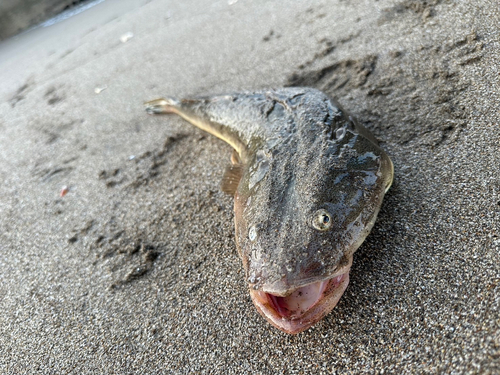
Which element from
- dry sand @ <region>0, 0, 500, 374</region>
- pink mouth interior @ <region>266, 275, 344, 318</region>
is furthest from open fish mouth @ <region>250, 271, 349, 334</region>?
dry sand @ <region>0, 0, 500, 374</region>

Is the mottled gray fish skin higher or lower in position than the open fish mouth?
higher

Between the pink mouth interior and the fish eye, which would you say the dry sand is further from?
the fish eye

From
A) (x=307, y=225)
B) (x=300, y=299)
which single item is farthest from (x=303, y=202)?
(x=300, y=299)

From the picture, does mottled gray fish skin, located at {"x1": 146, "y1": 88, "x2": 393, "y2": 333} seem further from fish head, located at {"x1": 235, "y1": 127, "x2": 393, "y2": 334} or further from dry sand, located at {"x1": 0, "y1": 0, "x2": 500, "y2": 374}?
dry sand, located at {"x1": 0, "y1": 0, "x2": 500, "y2": 374}

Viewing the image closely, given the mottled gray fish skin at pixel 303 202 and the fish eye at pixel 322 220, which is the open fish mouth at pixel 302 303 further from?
the fish eye at pixel 322 220

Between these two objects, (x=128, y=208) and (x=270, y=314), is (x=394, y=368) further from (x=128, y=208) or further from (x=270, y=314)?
(x=128, y=208)
